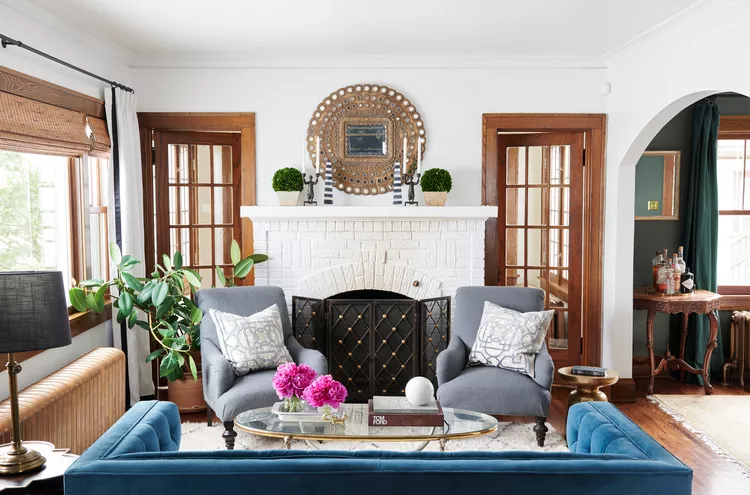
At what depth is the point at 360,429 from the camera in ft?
10.0

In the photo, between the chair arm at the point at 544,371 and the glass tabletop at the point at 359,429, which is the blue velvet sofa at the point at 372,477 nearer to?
the glass tabletop at the point at 359,429

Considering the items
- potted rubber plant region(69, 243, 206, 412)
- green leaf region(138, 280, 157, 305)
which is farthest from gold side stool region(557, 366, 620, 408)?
green leaf region(138, 280, 157, 305)

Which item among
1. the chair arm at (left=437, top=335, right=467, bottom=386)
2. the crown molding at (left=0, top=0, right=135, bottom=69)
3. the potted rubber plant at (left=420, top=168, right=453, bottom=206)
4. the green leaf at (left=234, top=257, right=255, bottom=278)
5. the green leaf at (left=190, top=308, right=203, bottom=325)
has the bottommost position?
the chair arm at (left=437, top=335, right=467, bottom=386)

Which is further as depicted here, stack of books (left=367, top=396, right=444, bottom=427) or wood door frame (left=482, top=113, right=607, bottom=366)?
wood door frame (left=482, top=113, right=607, bottom=366)

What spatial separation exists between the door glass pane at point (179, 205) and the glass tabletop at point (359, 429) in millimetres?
2198

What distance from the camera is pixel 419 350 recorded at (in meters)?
4.71

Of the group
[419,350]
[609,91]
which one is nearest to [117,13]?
[419,350]

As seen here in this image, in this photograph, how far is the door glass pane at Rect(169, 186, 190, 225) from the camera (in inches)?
197

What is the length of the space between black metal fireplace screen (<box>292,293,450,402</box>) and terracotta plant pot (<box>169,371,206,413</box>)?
840mm

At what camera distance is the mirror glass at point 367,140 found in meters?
4.95

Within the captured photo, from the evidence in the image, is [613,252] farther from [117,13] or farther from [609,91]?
[117,13]

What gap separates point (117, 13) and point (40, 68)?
1.73 ft

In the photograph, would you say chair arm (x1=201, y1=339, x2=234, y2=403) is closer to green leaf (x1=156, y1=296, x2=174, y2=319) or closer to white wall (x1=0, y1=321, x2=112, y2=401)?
green leaf (x1=156, y1=296, x2=174, y2=319)

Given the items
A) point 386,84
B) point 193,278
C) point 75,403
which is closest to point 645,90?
point 386,84
